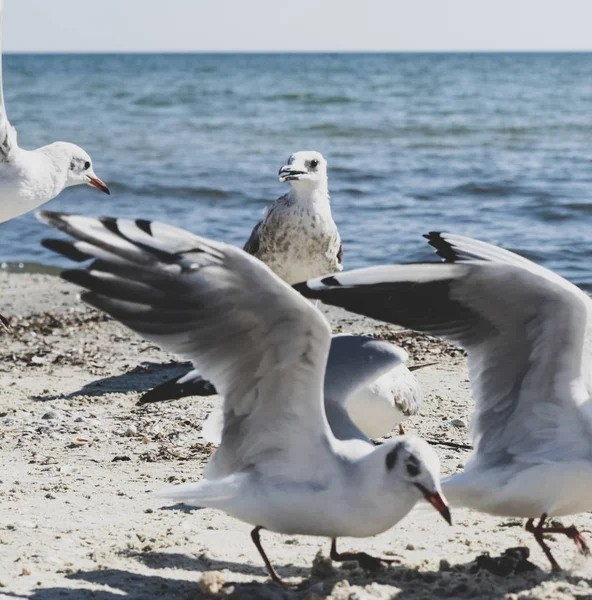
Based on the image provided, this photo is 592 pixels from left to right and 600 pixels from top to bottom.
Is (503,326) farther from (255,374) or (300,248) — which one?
(300,248)

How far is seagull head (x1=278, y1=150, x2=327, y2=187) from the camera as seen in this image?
710 cm

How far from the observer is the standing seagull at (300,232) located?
7016 millimetres

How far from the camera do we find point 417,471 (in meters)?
3.28

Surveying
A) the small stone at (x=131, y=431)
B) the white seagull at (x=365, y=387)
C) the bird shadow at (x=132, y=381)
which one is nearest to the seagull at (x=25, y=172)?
the bird shadow at (x=132, y=381)

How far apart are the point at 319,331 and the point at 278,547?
1115mm

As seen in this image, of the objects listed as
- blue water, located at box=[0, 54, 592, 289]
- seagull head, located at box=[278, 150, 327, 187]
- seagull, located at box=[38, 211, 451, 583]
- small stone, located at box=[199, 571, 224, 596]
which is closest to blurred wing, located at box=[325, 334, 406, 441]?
seagull, located at box=[38, 211, 451, 583]

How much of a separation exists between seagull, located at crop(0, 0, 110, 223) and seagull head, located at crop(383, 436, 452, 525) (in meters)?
4.09

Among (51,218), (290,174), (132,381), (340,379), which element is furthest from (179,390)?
(290,174)

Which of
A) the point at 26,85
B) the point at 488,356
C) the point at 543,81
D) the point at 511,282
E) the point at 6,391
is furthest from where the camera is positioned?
the point at 26,85

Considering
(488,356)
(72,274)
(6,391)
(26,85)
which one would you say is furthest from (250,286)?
(26,85)

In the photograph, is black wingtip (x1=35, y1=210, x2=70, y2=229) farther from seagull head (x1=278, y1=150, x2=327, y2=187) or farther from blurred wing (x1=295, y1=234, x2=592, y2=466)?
seagull head (x1=278, y1=150, x2=327, y2=187)

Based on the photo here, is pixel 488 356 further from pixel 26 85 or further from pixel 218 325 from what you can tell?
pixel 26 85

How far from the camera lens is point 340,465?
3.46m

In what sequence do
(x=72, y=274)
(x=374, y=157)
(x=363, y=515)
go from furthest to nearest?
(x=374, y=157) < (x=363, y=515) < (x=72, y=274)
